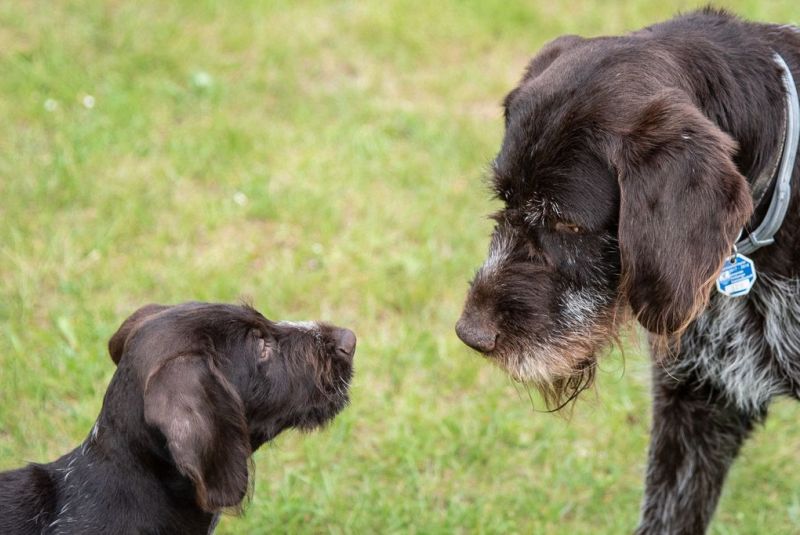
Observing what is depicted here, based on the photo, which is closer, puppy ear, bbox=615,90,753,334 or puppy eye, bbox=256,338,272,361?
puppy ear, bbox=615,90,753,334

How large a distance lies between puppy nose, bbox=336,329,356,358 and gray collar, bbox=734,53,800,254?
1388 mm

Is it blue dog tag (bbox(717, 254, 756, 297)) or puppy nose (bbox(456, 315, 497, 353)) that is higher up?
blue dog tag (bbox(717, 254, 756, 297))

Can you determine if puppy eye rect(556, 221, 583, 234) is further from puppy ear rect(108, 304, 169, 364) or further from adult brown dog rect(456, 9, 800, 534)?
puppy ear rect(108, 304, 169, 364)

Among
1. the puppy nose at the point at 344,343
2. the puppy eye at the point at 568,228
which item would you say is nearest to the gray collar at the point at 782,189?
the puppy eye at the point at 568,228

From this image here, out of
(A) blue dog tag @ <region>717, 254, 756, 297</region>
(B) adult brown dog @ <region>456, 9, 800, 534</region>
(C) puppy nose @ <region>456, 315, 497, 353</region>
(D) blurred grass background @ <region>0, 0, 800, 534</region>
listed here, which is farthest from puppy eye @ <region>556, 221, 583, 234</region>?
(D) blurred grass background @ <region>0, 0, 800, 534</region>

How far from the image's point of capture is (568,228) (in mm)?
3113

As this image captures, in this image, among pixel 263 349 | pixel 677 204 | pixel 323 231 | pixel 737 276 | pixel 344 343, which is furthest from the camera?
pixel 323 231

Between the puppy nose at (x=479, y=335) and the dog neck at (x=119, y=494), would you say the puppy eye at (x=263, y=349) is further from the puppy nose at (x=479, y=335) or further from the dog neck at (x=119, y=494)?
the puppy nose at (x=479, y=335)

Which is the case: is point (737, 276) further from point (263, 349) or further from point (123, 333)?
point (123, 333)

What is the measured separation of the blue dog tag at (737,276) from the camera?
3.21 meters

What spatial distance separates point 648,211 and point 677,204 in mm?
82

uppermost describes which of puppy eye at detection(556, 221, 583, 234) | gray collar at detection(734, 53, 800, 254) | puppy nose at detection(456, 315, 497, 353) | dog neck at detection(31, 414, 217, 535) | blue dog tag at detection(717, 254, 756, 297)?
gray collar at detection(734, 53, 800, 254)

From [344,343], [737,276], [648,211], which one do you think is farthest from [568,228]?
[344,343]

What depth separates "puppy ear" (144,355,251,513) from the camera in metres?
2.88
